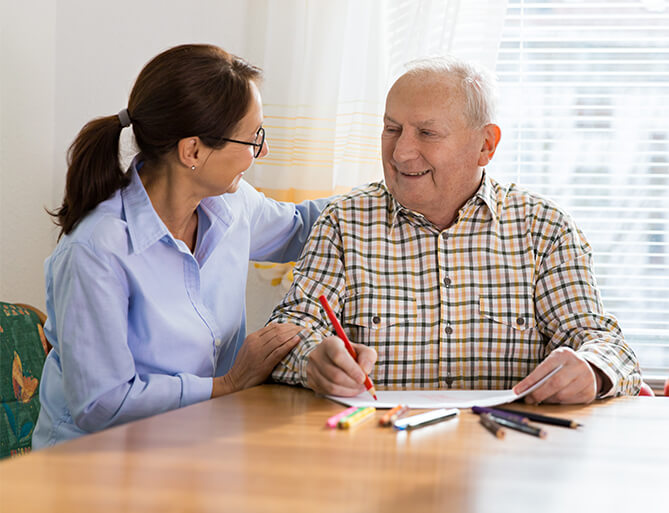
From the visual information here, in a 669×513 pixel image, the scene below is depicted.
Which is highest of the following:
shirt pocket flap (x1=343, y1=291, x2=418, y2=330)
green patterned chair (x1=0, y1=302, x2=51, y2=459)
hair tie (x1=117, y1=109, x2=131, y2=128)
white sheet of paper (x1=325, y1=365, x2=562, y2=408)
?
hair tie (x1=117, y1=109, x2=131, y2=128)

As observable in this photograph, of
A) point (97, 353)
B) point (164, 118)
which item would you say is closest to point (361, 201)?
point (164, 118)

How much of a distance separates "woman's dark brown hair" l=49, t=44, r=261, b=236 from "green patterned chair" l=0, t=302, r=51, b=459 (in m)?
0.56

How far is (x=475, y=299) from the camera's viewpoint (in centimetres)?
163

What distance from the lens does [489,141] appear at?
1724 mm

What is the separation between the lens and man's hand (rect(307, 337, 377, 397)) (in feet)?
4.18

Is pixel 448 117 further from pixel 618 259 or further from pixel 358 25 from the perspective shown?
pixel 618 259

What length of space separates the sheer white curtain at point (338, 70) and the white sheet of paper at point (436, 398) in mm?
957

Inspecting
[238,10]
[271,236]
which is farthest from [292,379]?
[238,10]

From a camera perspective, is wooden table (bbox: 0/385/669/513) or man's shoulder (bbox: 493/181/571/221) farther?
man's shoulder (bbox: 493/181/571/221)

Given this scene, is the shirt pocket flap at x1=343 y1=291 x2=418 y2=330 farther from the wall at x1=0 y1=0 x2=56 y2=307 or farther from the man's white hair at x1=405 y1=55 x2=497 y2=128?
the wall at x1=0 y1=0 x2=56 y2=307

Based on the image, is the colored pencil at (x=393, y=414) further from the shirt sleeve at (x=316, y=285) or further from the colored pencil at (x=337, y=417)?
the shirt sleeve at (x=316, y=285)

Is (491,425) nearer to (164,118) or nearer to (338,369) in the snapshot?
(338,369)

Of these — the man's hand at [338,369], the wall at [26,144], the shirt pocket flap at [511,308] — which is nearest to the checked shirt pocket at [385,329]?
the shirt pocket flap at [511,308]

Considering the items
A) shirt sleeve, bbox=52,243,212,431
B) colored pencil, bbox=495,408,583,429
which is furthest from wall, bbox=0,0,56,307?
colored pencil, bbox=495,408,583,429
